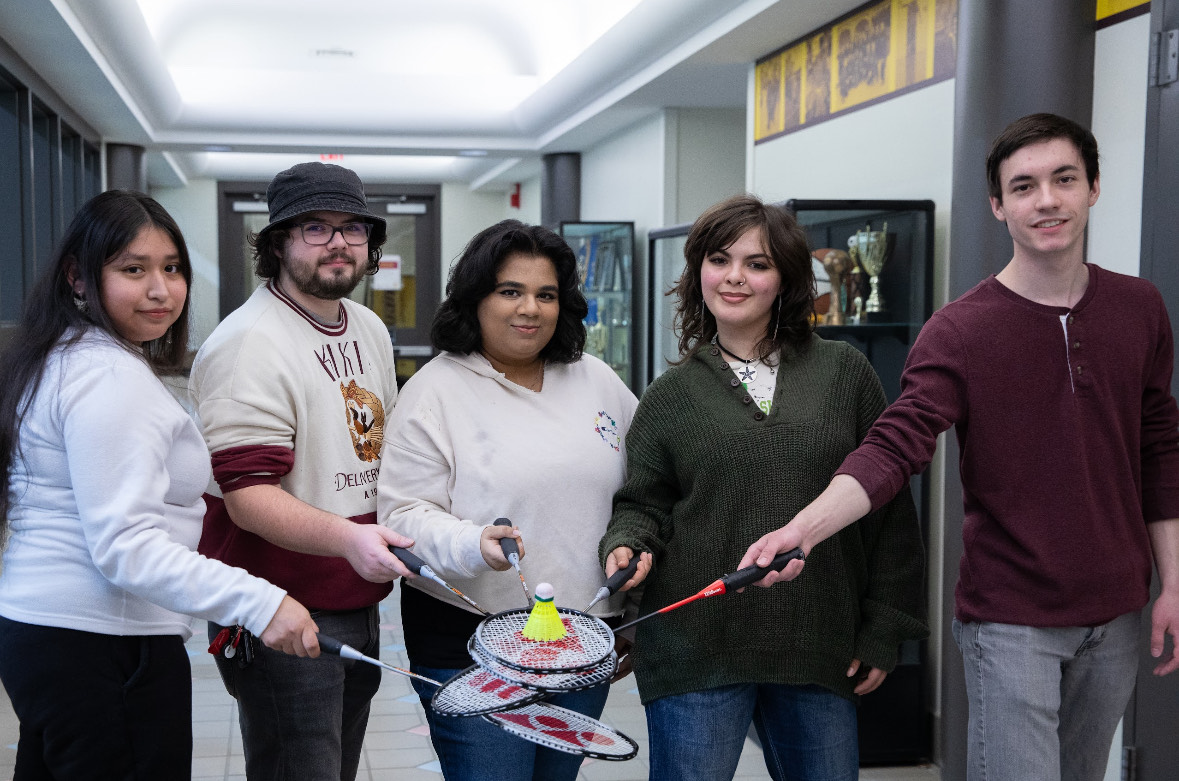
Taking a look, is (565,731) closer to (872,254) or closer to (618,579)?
(618,579)

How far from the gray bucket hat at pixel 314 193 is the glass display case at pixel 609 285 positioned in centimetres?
495

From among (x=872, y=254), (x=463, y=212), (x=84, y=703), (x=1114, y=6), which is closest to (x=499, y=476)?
(x=84, y=703)

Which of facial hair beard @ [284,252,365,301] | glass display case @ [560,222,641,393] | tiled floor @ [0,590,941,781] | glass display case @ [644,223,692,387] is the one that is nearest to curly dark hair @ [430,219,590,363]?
facial hair beard @ [284,252,365,301]

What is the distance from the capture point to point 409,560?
6.08 ft

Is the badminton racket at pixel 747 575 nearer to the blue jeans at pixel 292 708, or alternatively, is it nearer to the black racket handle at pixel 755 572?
the black racket handle at pixel 755 572

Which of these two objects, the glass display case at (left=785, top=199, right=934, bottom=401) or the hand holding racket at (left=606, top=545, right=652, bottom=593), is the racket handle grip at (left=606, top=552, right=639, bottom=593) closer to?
the hand holding racket at (left=606, top=545, right=652, bottom=593)

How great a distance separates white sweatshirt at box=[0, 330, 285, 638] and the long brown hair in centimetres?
2

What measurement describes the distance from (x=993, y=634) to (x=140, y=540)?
138 centimetres

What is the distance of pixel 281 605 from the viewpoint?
5.69 feet

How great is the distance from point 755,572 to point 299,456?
0.89 m

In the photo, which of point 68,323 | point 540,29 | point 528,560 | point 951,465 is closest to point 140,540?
point 68,323

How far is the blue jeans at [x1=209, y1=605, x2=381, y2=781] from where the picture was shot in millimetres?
2070

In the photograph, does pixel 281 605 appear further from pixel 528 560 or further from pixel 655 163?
pixel 655 163

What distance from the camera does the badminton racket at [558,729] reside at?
1.61 metres
